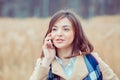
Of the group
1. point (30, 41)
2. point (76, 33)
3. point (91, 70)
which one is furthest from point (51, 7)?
point (91, 70)

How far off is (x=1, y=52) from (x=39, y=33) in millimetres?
432

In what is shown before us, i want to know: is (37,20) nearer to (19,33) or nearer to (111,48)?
(19,33)

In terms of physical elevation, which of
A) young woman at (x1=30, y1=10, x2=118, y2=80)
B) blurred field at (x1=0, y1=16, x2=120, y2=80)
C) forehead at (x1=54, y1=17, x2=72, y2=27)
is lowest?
blurred field at (x1=0, y1=16, x2=120, y2=80)

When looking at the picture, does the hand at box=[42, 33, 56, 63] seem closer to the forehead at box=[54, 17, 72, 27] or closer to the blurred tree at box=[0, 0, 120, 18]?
the forehead at box=[54, 17, 72, 27]

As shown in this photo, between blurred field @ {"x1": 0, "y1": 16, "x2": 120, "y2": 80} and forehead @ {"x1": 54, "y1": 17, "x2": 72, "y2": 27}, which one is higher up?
forehead @ {"x1": 54, "y1": 17, "x2": 72, "y2": 27}

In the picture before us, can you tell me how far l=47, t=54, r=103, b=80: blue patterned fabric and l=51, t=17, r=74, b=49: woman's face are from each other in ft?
0.42

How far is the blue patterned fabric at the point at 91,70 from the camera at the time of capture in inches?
82.1

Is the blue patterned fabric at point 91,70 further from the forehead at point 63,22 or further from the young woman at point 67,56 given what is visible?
A: the forehead at point 63,22

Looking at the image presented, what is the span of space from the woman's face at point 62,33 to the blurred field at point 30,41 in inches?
76.6

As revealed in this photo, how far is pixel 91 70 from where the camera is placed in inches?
82.6

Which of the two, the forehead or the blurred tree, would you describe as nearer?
the forehead

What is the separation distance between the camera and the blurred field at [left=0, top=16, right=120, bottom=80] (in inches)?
161

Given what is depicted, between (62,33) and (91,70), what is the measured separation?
0.79 ft

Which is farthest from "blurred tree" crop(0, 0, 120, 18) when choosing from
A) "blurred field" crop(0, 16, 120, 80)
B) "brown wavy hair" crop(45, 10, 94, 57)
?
"brown wavy hair" crop(45, 10, 94, 57)
